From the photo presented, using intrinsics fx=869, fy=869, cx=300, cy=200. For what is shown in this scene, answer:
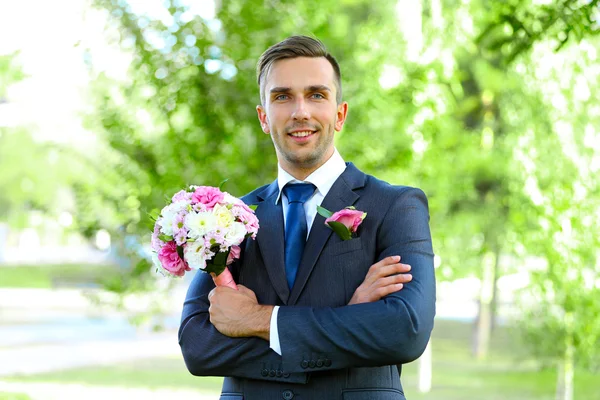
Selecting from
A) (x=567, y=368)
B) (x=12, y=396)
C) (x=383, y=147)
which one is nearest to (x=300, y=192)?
(x=383, y=147)

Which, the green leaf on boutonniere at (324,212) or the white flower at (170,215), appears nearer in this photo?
the white flower at (170,215)

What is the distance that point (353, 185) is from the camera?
9.46 feet

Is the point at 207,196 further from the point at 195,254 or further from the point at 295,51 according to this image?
the point at 295,51

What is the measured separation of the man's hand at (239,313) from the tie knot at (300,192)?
0.35m

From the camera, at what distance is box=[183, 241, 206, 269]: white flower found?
8.39 ft

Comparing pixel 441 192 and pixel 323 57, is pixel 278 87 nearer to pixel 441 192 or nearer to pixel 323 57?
pixel 323 57

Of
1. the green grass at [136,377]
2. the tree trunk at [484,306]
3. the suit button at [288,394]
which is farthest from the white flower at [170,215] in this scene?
the tree trunk at [484,306]

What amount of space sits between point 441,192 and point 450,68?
1.82m

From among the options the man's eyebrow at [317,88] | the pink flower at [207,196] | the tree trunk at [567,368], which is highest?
the tree trunk at [567,368]

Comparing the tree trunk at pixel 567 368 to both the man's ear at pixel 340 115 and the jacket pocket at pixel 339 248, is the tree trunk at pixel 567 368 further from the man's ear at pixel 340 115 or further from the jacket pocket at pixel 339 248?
the jacket pocket at pixel 339 248

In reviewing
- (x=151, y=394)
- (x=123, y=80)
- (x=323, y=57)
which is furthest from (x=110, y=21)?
(x=151, y=394)

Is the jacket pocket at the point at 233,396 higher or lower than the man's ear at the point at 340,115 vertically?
lower

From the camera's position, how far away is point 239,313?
2670mm

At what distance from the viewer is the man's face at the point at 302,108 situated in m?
2.78
